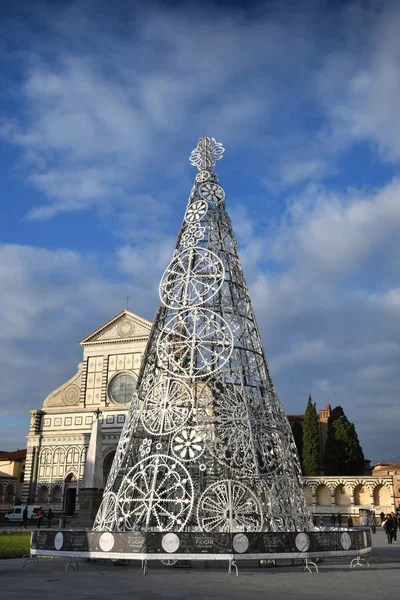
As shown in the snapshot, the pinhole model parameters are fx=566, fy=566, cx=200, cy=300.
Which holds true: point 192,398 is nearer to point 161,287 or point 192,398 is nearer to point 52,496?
point 161,287

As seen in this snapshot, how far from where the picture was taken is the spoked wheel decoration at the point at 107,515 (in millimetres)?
12883

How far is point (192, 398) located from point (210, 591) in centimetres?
465

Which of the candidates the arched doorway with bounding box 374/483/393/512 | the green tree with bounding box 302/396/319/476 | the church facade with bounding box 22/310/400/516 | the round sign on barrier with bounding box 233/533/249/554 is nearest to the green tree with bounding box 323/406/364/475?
the green tree with bounding box 302/396/319/476

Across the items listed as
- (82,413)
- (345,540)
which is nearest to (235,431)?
(345,540)

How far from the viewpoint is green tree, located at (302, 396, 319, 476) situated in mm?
47438

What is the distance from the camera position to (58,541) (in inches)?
486

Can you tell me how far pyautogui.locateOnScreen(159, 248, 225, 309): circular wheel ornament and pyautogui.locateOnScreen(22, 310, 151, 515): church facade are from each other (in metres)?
30.0

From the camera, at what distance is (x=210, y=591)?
31.4 ft

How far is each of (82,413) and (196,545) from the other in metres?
36.7

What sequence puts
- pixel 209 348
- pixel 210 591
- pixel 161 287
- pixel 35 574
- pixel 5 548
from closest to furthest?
pixel 210 591, pixel 35 574, pixel 209 348, pixel 161 287, pixel 5 548

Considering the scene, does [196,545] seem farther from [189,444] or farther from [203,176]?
[203,176]

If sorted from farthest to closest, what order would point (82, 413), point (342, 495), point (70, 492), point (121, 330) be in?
point (121, 330) → point (82, 413) → point (70, 492) → point (342, 495)

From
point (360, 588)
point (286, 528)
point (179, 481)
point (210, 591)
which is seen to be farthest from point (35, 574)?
point (360, 588)

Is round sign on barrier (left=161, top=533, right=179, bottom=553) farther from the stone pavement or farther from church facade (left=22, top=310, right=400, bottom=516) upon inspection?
church facade (left=22, top=310, right=400, bottom=516)
